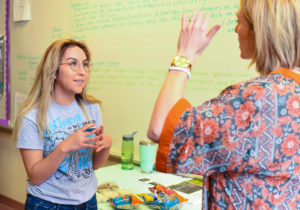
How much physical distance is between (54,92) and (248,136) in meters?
0.98

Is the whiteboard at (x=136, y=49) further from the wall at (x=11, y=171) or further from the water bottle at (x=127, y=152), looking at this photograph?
the wall at (x=11, y=171)

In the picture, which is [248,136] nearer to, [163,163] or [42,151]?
[163,163]

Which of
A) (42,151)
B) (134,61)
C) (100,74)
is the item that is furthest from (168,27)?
(42,151)

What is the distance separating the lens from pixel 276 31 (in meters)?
0.66

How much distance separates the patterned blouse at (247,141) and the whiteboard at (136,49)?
966mm

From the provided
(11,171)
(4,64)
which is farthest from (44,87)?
(11,171)

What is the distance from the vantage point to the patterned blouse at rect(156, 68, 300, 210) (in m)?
0.64

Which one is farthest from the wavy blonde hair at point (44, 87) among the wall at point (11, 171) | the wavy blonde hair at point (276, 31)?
the wall at point (11, 171)

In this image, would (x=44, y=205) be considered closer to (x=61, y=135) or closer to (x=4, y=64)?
(x=61, y=135)

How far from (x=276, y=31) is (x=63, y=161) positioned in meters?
0.98

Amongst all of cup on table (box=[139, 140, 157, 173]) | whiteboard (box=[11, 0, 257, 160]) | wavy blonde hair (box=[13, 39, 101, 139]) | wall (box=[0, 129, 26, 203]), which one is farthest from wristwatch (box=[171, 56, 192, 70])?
wall (box=[0, 129, 26, 203])

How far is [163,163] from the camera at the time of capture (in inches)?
27.2

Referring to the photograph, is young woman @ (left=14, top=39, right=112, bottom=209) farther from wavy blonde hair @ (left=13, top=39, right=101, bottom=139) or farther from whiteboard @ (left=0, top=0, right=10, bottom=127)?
whiteboard @ (left=0, top=0, right=10, bottom=127)

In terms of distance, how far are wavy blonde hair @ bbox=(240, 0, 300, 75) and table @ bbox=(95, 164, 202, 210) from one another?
0.84 metres
